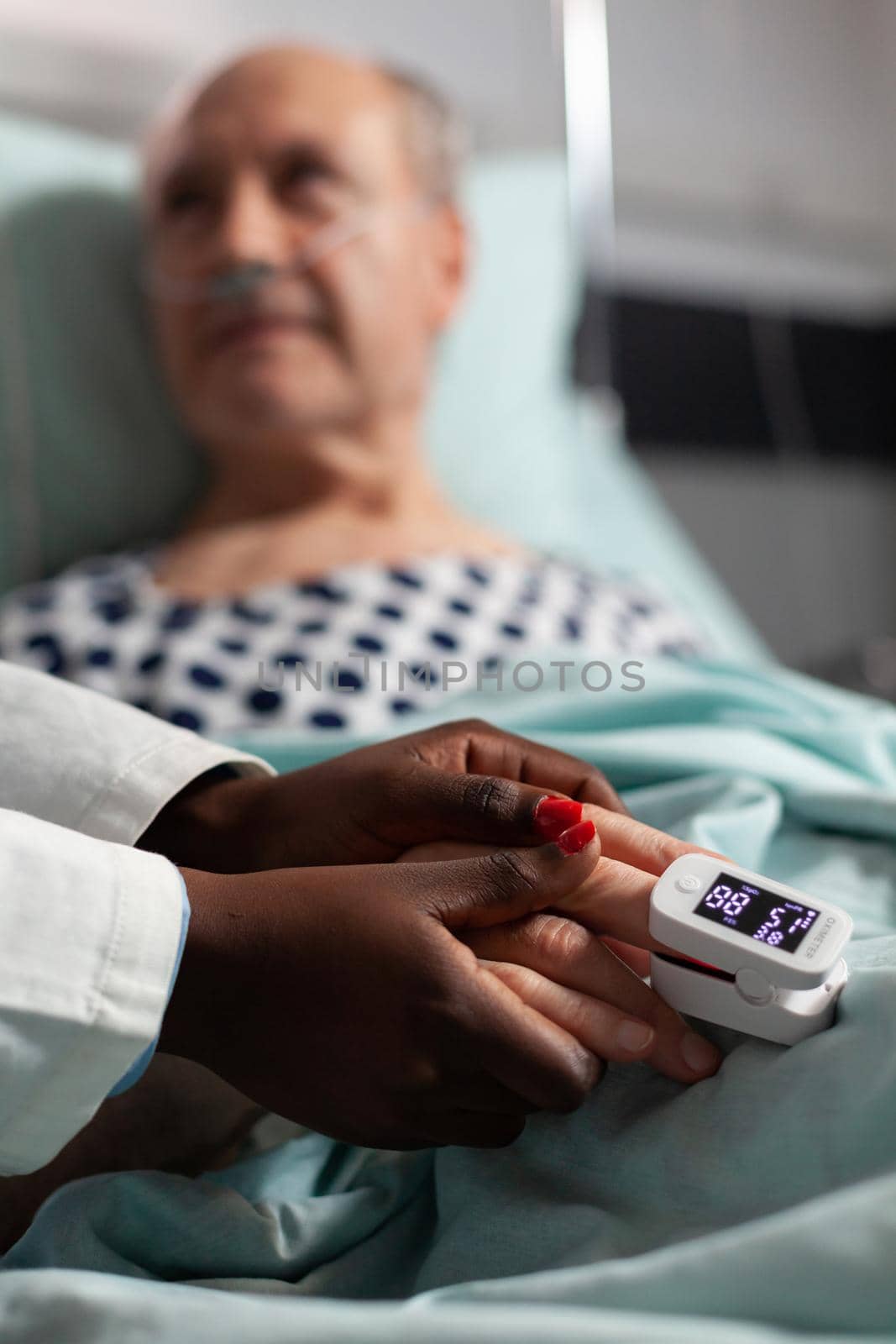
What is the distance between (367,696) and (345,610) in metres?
0.11

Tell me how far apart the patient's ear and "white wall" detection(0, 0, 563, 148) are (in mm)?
373

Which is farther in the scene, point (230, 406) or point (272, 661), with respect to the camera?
point (230, 406)

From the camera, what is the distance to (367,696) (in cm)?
103

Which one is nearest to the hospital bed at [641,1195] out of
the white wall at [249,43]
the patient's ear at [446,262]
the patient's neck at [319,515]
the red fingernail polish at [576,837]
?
the red fingernail polish at [576,837]

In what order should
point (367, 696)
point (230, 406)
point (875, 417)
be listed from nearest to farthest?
Result: point (367, 696) < point (230, 406) < point (875, 417)

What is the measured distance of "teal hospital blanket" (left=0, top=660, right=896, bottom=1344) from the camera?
382 millimetres

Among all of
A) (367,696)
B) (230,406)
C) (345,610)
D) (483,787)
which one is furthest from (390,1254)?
(230,406)

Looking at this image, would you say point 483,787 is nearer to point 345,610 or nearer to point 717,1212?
point 717,1212

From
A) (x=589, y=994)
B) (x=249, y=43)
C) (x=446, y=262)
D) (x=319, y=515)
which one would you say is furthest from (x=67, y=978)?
(x=249, y=43)

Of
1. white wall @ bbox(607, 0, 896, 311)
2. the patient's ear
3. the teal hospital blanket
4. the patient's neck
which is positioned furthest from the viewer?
white wall @ bbox(607, 0, 896, 311)

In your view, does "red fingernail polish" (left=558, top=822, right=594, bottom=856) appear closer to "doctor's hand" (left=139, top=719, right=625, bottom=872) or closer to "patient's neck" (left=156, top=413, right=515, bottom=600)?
"doctor's hand" (left=139, top=719, right=625, bottom=872)

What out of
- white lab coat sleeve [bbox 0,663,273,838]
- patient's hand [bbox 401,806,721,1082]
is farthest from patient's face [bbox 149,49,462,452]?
patient's hand [bbox 401,806,721,1082]

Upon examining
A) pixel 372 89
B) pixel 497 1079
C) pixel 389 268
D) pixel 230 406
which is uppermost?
pixel 372 89

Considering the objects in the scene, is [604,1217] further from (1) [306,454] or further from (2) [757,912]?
(1) [306,454]
